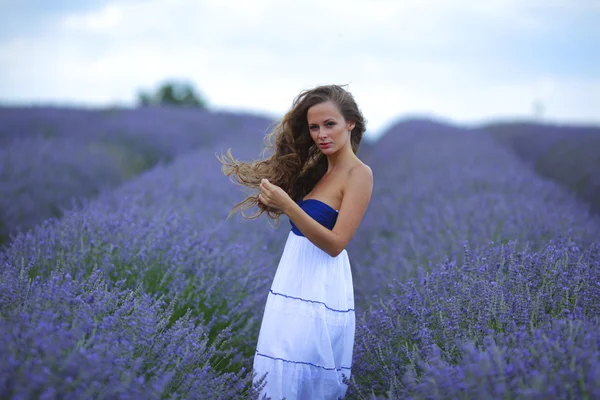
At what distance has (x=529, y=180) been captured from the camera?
5520mm

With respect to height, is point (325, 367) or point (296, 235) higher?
point (296, 235)

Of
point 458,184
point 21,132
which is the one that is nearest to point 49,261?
point 458,184

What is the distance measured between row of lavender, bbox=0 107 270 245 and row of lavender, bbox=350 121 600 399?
217 centimetres

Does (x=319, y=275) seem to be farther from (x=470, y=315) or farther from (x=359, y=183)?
(x=470, y=315)

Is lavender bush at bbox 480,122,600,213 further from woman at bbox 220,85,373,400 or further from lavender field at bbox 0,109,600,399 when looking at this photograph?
woman at bbox 220,85,373,400

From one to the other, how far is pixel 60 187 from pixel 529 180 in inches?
189

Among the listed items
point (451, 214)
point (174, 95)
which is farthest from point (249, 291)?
Answer: point (174, 95)

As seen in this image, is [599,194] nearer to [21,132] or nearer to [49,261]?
[49,261]

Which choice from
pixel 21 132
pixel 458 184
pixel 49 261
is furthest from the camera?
pixel 21 132

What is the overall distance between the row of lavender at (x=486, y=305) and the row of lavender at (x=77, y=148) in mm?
2170

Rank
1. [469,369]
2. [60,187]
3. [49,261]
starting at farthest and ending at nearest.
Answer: [60,187] < [49,261] < [469,369]

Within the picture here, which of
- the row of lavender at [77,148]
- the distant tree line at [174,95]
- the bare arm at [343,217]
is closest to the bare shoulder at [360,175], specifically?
the bare arm at [343,217]

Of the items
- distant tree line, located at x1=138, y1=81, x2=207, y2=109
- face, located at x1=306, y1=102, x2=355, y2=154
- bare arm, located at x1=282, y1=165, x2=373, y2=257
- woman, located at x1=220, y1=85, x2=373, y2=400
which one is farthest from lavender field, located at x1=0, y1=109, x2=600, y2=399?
distant tree line, located at x1=138, y1=81, x2=207, y2=109

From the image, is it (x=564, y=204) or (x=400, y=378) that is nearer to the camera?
(x=400, y=378)
